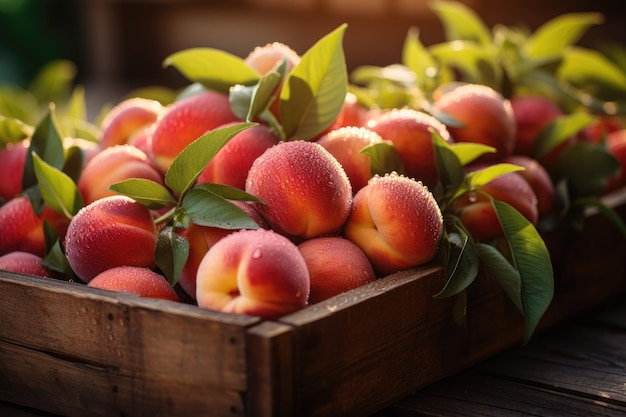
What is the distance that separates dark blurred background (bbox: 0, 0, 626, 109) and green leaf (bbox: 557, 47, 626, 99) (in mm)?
1351

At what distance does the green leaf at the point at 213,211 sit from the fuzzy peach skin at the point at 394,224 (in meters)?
0.13

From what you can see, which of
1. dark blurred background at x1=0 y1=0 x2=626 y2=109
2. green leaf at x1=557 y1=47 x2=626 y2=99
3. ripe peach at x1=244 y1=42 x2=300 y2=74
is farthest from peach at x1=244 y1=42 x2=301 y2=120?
dark blurred background at x1=0 y1=0 x2=626 y2=109

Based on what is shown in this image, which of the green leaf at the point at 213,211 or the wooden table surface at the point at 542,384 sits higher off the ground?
the green leaf at the point at 213,211

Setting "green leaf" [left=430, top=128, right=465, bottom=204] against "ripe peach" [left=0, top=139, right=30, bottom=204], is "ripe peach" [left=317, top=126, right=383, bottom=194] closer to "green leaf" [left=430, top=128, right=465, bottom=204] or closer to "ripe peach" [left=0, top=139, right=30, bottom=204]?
"green leaf" [left=430, top=128, right=465, bottom=204]

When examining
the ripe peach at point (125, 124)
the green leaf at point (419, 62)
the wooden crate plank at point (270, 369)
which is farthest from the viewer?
the green leaf at point (419, 62)

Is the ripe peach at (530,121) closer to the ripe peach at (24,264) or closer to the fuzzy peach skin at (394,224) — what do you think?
the fuzzy peach skin at (394,224)

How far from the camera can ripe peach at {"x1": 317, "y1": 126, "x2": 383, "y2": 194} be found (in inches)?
35.9

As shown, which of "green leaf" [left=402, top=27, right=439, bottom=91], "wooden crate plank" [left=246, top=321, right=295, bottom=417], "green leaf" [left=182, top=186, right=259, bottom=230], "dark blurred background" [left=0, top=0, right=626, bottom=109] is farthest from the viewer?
"dark blurred background" [left=0, top=0, right=626, bottom=109]

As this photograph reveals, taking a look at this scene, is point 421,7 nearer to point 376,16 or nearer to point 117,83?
point 376,16

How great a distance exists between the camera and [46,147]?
1.00 metres

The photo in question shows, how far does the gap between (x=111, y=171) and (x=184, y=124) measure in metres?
0.10

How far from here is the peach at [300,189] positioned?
809mm

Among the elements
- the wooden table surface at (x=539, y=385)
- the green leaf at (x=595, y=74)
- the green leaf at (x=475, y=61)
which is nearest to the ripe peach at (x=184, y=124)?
the wooden table surface at (x=539, y=385)

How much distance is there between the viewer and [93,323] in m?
0.75
